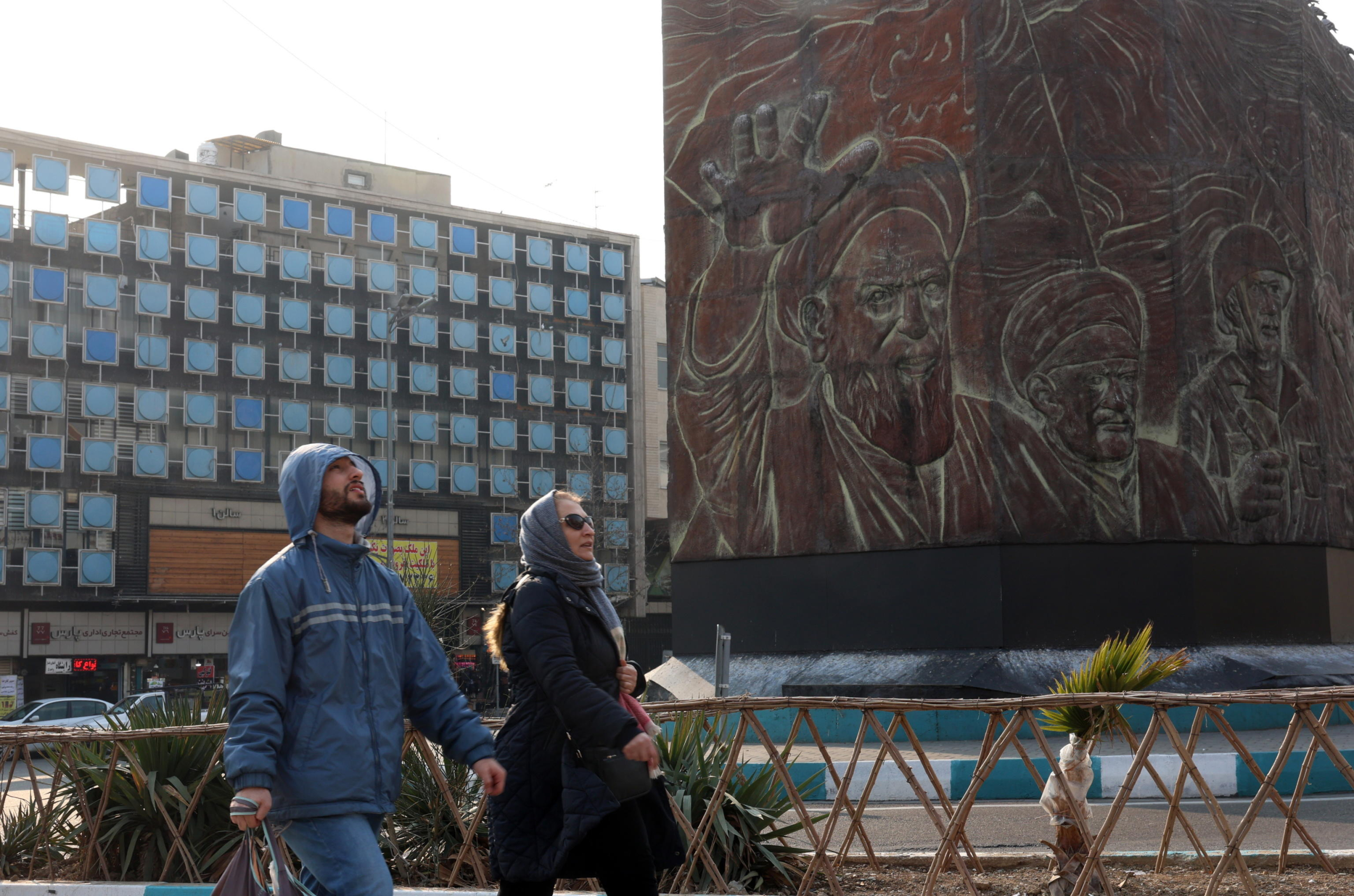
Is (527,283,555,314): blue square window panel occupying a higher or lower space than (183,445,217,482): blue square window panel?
higher

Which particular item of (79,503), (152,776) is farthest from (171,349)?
(152,776)

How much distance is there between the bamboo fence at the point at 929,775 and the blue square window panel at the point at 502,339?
53.7 metres

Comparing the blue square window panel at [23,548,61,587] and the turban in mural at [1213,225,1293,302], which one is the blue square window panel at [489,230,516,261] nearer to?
the blue square window panel at [23,548,61,587]

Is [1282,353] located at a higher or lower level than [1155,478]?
higher

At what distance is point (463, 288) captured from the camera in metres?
60.9

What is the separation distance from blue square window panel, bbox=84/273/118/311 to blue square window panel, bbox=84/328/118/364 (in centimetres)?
84

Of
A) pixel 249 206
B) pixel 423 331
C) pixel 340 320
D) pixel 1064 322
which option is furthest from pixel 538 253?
pixel 1064 322

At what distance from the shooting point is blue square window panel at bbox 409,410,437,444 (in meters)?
58.8

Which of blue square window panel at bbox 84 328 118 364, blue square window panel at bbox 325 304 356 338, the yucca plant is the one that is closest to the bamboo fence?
the yucca plant

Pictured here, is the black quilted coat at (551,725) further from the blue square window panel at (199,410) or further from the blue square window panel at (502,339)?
the blue square window panel at (502,339)

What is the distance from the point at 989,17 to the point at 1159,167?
3195 mm

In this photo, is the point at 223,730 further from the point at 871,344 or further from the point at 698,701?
the point at 871,344

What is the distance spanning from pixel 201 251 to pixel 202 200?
1968mm

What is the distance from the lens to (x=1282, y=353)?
21969mm
